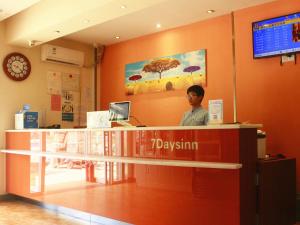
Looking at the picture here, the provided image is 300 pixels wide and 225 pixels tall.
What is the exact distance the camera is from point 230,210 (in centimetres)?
257

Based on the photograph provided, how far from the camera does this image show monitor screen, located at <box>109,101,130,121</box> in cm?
359

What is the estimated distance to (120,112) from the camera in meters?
3.63

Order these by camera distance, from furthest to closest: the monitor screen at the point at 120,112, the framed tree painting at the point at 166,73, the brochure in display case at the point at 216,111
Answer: the framed tree painting at the point at 166,73 → the monitor screen at the point at 120,112 → the brochure in display case at the point at 216,111

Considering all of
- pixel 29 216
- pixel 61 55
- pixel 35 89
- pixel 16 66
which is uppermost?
pixel 61 55

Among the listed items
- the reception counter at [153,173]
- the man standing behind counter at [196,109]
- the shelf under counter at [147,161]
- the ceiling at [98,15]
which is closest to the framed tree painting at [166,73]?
the ceiling at [98,15]

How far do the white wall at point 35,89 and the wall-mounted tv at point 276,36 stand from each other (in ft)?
10.7

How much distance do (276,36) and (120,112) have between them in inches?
86.4

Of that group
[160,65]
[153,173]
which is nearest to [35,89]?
[160,65]

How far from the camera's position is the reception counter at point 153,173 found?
8.55 feet

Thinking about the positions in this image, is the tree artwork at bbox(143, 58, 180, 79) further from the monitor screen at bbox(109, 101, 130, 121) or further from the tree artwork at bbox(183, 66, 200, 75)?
the monitor screen at bbox(109, 101, 130, 121)

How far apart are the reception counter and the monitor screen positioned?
0.69 ft

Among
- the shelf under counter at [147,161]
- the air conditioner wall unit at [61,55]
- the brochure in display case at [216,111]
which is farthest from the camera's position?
the air conditioner wall unit at [61,55]

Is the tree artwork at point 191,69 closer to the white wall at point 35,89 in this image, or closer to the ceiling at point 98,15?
the ceiling at point 98,15

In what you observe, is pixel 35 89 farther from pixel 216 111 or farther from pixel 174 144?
pixel 216 111
